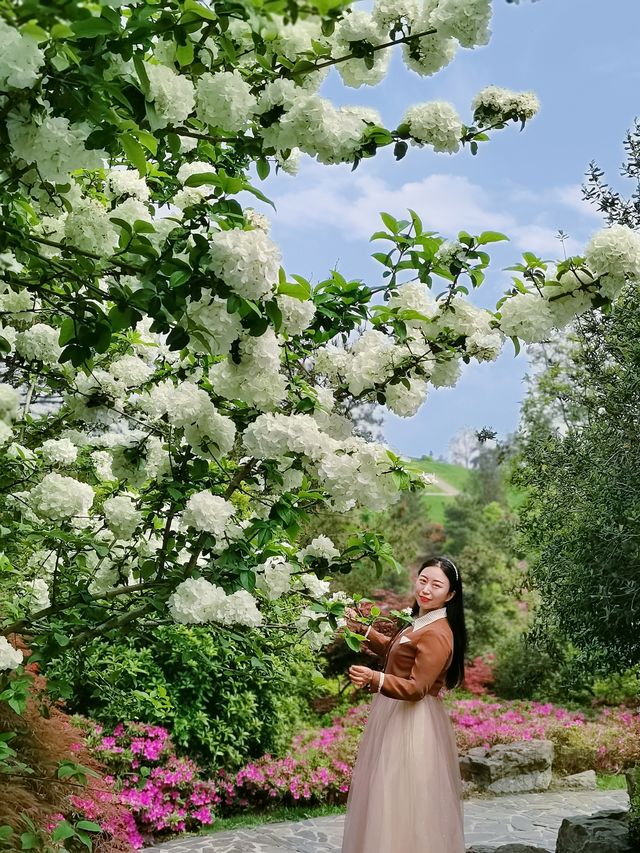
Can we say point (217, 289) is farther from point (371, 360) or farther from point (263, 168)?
point (371, 360)

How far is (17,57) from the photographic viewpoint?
178 cm

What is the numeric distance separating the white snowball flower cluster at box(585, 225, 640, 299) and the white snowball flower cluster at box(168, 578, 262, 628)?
143 centimetres

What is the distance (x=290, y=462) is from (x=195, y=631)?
469 cm

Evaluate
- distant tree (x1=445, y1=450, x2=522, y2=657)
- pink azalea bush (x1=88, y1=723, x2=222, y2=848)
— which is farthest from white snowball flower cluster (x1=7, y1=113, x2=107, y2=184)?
distant tree (x1=445, y1=450, x2=522, y2=657)

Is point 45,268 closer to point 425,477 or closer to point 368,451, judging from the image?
point 368,451

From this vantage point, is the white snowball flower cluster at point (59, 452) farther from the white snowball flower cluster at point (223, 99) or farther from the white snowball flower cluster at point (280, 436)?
the white snowball flower cluster at point (223, 99)

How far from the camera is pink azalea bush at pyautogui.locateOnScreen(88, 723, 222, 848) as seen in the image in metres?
6.66

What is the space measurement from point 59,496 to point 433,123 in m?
1.98

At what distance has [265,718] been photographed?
8195 millimetres

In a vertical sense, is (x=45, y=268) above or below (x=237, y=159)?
below

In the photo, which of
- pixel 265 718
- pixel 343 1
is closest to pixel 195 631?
pixel 265 718

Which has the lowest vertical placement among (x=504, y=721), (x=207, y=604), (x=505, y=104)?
(x=504, y=721)

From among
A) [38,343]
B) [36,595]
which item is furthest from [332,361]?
[36,595]

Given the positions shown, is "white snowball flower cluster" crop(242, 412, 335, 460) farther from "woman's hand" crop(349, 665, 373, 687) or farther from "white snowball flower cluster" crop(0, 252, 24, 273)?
"woman's hand" crop(349, 665, 373, 687)
